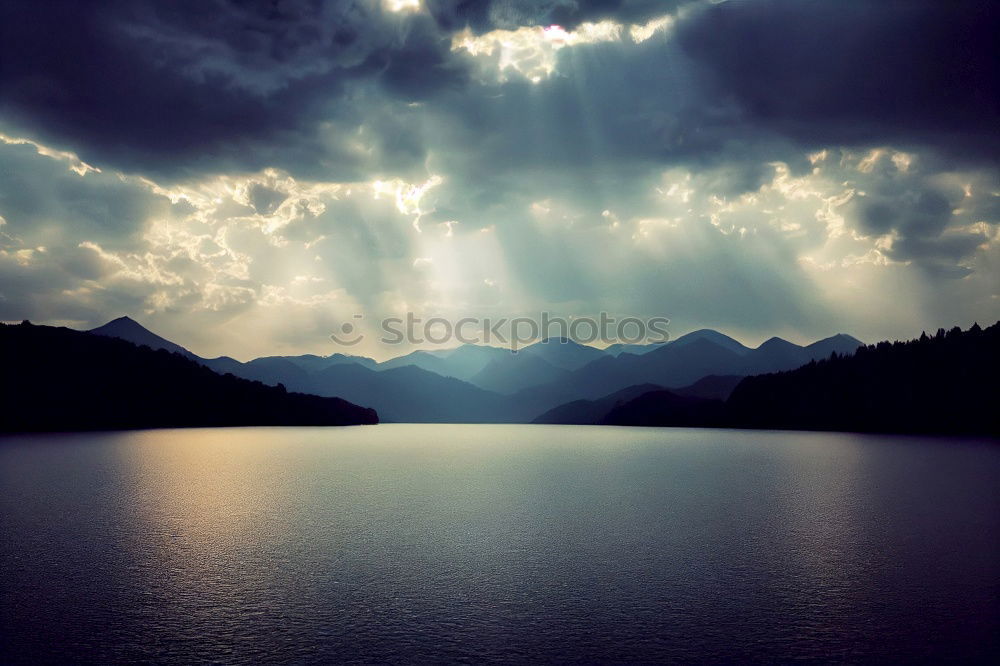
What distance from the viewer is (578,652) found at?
53.4 ft

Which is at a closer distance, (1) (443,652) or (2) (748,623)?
(1) (443,652)

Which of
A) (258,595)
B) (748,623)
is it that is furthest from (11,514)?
(748,623)

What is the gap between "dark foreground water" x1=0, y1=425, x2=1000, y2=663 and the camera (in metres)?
17.0

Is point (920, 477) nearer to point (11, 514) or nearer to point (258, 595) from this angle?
point (258, 595)

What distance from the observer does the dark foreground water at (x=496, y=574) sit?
1697 centimetres

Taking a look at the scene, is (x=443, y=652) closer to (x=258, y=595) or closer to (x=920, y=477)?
(x=258, y=595)

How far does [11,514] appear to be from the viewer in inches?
1487

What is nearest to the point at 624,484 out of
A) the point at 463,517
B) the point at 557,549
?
the point at 463,517

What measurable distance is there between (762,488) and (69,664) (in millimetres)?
51483

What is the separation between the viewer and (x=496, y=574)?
24281 millimetres

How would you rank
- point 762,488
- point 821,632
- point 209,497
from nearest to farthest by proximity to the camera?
point 821,632 → point 209,497 → point 762,488

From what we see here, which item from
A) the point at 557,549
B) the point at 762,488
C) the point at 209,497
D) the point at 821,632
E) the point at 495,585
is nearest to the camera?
the point at 821,632

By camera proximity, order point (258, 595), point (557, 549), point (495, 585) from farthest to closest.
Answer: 1. point (557, 549)
2. point (495, 585)
3. point (258, 595)

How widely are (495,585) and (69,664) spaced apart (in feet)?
43.2
